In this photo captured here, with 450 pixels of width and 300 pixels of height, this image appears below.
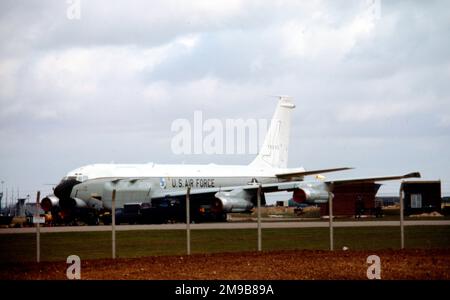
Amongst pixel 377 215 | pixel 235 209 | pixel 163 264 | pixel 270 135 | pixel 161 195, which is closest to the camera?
pixel 163 264

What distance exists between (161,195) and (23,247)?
2475 cm

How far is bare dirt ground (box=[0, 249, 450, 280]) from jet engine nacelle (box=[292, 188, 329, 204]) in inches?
996

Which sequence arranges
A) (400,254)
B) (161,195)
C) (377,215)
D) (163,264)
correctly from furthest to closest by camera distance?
(377,215) → (161,195) → (400,254) → (163,264)

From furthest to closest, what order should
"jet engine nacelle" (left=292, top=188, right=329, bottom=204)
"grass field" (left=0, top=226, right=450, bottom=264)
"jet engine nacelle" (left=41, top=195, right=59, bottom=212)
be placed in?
"jet engine nacelle" (left=41, top=195, right=59, bottom=212)
"jet engine nacelle" (left=292, top=188, right=329, bottom=204)
"grass field" (left=0, top=226, right=450, bottom=264)

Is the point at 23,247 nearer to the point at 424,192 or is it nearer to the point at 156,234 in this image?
the point at 156,234

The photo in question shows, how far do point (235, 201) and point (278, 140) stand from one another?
47.9 feet

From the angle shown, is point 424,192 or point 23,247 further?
point 424,192

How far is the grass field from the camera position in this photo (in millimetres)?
23688

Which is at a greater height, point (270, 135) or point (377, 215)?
point (270, 135)

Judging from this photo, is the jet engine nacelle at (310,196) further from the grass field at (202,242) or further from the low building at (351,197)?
the low building at (351,197)

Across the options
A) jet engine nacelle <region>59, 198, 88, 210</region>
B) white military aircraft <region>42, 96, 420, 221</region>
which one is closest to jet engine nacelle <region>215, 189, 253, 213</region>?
white military aircraft <region>42, 96, 420, 221</region>

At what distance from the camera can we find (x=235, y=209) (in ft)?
156

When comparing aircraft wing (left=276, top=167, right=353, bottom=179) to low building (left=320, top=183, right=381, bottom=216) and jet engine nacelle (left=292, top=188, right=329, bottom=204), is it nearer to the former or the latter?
jet engine nacelle (left=292, top=188, right=329, bottom=204)
